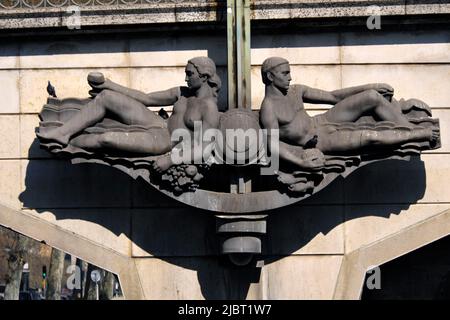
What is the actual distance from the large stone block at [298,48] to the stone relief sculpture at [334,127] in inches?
25.0

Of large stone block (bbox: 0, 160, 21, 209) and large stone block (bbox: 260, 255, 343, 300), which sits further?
large stone block (bbox: 0, 160, 21, 209)

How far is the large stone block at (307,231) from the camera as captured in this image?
556 inches

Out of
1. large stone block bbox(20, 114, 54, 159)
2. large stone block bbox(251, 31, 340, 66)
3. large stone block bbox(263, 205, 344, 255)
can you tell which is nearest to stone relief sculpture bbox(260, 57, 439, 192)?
large stone block bbox(251, 31, 340, 66)

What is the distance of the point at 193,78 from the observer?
1348cm

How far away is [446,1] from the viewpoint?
13938mm

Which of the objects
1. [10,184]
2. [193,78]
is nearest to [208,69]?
[193,78]

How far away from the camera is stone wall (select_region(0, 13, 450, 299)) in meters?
14.1

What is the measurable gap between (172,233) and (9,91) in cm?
199

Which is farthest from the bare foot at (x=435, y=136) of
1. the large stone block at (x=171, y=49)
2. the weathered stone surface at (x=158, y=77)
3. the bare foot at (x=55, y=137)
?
the bare foot at (x=55, y=137)

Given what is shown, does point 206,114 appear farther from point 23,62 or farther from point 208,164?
point 23,62

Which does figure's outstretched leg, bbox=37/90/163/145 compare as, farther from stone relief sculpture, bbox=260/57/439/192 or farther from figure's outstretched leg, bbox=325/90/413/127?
figure's outstretched leg, bbox=325/90/413/127

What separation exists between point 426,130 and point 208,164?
1907 mm

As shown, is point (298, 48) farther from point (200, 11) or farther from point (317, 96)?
point (200, 11)

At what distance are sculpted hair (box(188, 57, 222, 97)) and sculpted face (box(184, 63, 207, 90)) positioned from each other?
3cm
